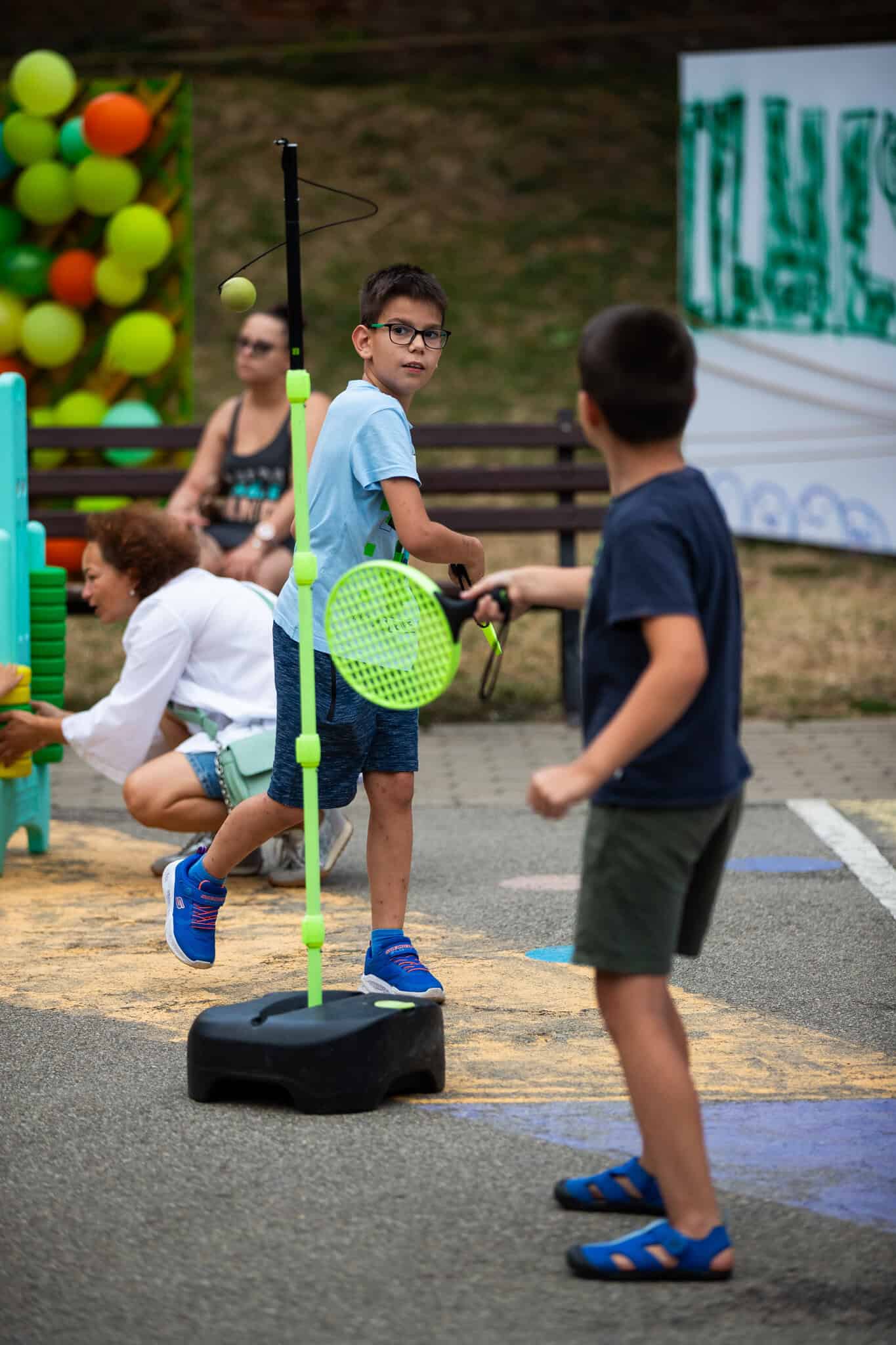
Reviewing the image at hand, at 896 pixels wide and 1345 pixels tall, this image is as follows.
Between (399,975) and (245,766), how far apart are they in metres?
1.35

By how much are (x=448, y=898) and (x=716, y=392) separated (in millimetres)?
7415

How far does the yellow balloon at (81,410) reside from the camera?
10156mm

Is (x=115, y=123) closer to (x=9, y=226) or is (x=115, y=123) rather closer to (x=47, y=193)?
(x=47, y=193)

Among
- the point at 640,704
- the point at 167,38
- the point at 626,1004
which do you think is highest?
the point at 167,38

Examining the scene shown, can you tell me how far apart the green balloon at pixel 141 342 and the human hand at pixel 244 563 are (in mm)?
2623

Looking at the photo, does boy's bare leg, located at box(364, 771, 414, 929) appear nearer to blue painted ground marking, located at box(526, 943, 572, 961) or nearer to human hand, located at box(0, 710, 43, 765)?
blue painted ground marking, located at box(526, 943, 572, 961)

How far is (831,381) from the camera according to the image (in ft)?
38.7

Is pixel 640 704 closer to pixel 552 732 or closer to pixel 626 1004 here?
pixel 626 1004

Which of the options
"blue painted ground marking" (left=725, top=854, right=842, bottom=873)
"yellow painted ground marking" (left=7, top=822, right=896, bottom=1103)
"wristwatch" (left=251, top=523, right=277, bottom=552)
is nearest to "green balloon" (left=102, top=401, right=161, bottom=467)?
"wristwatch" (left=251, top=523, right=277, bottom=552)

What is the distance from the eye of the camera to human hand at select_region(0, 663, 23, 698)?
543cm

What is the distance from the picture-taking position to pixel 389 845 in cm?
417

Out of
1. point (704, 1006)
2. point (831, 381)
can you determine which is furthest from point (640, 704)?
point (831, 381)

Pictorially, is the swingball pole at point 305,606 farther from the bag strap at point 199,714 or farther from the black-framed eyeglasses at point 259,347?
the black-framed eyeglasses at point 259,347

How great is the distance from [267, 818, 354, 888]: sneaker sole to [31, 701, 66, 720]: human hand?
0.86 meters
